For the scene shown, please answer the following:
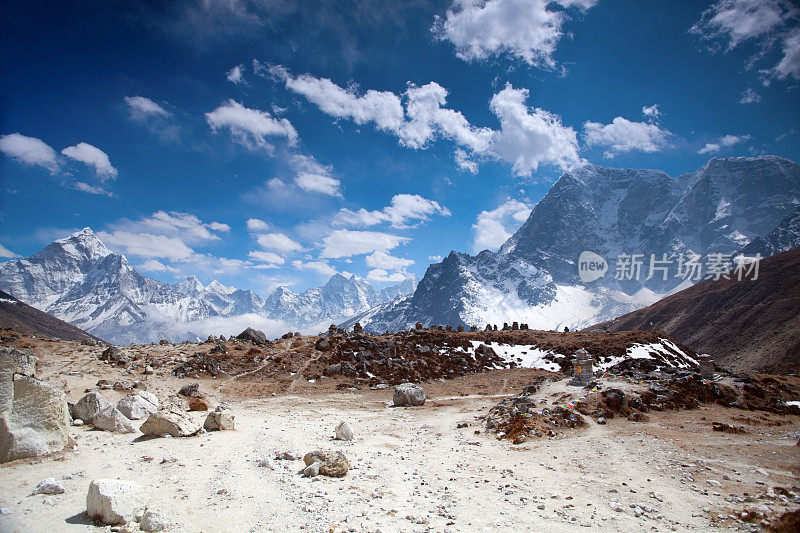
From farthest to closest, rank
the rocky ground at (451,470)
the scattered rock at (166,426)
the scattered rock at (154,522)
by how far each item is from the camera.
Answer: the scattered rock at (166,426) < the rocky ground at (451,470) < the scattered rock at (154,522)

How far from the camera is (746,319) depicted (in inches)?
4099

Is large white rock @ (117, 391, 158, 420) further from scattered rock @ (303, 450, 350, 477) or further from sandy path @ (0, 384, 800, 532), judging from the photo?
scattered rock @ (303, 450, 350, 477)

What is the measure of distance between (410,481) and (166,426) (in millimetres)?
8621

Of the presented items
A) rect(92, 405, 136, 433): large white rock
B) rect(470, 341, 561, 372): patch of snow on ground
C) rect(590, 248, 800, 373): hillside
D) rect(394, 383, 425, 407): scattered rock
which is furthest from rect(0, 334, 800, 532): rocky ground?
rect(590, 248, 800, 373): hillside

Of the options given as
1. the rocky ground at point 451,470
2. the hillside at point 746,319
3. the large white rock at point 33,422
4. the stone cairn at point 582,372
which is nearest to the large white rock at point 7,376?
the large white rock at point 33,422

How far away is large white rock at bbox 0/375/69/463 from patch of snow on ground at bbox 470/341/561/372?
3975cm

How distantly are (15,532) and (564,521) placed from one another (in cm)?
988

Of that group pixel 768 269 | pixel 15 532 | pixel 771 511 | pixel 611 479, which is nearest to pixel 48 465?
pixel 15 532

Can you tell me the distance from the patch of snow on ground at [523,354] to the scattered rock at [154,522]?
40.6 m

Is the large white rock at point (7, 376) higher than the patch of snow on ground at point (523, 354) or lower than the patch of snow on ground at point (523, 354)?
higher

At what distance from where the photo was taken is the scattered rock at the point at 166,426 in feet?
39.6

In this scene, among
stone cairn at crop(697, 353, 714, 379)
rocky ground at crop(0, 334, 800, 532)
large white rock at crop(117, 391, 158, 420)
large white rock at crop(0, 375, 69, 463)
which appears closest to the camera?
rocky ground at crop(0, 334, 800, 532)

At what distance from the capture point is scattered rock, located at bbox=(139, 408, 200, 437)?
12078 millimetres

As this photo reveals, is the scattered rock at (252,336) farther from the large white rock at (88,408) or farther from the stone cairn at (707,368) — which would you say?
the stone cairn at (707,368)
